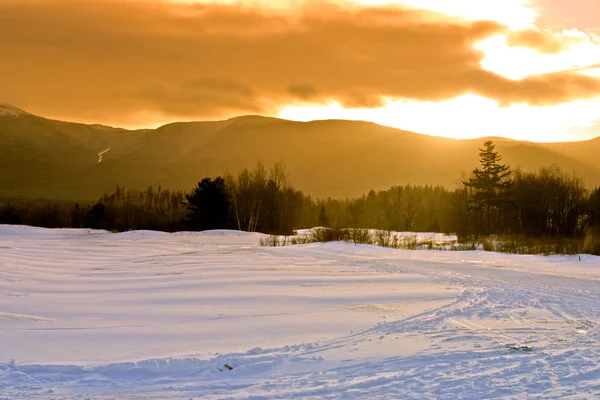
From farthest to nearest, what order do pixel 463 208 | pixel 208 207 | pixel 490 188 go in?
pixel 463 208 < pixel 490 188 < pixel 208 207

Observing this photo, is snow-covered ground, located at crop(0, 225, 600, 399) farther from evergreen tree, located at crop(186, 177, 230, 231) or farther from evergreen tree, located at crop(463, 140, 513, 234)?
evergreen tree, located at crop(463, 140, 513, 234)

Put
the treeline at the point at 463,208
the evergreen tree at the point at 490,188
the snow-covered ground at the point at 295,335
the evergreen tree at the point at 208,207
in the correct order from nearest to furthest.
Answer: the snow-covered ground at the point at 295,335, the treeline at the point at 463,208, the evergreen tree at the point at 208,207, the evergreen tree at the point at 490,188

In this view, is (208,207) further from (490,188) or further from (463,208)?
(463,208)

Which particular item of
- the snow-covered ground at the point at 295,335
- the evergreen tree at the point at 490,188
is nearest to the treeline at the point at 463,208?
the evergreen tree at the point at 490,188

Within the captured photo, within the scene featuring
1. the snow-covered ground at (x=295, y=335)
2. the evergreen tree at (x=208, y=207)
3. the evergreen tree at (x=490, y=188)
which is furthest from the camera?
the evergreen tree at (x=490, y=188)

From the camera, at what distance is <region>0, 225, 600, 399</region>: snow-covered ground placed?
592 centimetres

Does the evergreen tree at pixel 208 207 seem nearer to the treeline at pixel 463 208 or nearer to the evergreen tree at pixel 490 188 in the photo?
the treeline at pixel 463 208

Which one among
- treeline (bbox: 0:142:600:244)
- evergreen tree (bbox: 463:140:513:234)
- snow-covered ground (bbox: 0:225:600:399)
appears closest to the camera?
snow-covered ground (bbox: 0:225:600:399)

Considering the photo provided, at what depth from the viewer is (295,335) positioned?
827 cm

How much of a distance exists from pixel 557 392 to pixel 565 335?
9.78 feet

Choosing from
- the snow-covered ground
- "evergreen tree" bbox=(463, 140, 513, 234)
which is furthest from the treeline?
the snow-covered ground

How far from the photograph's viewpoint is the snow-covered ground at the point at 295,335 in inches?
233

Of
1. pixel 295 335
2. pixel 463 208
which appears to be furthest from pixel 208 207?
pixel 295 335

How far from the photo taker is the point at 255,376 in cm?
629
